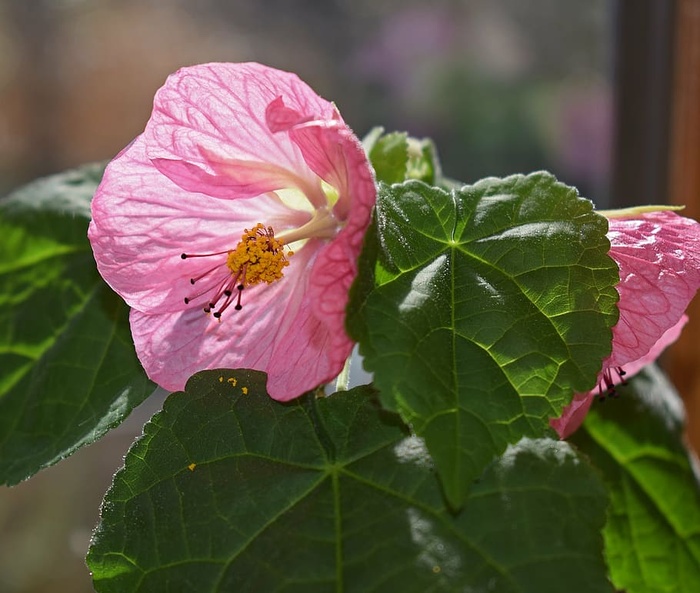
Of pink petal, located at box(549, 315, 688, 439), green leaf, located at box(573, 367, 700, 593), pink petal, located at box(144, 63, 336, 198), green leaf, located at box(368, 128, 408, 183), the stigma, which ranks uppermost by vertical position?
pink petal, located at box(144, 63, 336, 198)

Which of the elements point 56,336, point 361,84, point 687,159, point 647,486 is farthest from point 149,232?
point 361,84

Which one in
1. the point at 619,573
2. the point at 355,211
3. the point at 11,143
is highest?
the point at 355,211

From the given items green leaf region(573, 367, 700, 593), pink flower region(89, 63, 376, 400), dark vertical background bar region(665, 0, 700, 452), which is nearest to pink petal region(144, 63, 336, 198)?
pink flower region(89, 63, 376, 400)

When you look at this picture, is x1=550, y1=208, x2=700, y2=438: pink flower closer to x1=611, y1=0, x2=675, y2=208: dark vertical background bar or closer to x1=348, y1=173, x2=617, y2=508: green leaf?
x1=348, y1=173, x2=617, y2=508: green leaf

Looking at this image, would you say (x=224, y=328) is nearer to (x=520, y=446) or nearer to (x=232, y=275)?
(x=232, y=275)

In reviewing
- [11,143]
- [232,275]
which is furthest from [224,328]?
[11,143]

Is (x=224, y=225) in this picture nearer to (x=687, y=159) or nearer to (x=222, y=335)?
(x=222, y=335)
